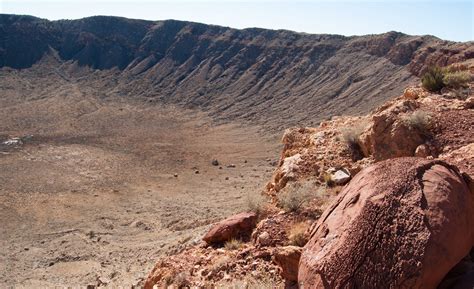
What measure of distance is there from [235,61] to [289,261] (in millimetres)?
58547

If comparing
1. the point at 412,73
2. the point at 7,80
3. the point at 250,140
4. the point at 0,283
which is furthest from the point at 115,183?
the point at 7,80

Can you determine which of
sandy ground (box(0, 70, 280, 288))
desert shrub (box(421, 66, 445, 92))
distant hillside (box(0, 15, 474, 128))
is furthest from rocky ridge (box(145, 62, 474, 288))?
distant hillside (box(0, 15, 474, 128))

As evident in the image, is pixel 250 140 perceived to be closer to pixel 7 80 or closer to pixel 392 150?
pixel 392 150

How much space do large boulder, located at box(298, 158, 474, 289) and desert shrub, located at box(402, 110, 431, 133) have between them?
2197mm

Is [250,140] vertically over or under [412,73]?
under

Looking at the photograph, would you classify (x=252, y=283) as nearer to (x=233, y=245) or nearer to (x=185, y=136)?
(x=233, y=245)

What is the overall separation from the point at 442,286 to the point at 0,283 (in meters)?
13.5

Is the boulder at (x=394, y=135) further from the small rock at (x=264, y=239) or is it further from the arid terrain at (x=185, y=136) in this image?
the small rock at (x=264, y=239)

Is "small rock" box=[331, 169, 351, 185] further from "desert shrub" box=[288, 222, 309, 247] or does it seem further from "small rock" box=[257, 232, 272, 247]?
"small rock" box=[257, 232, 272, 247]

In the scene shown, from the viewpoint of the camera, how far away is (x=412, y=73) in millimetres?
41969

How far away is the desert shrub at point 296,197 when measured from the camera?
6566mm

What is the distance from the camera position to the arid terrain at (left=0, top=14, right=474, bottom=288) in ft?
22.4

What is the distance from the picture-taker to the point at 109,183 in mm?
26078

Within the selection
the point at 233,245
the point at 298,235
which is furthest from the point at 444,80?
the point at 233,245
